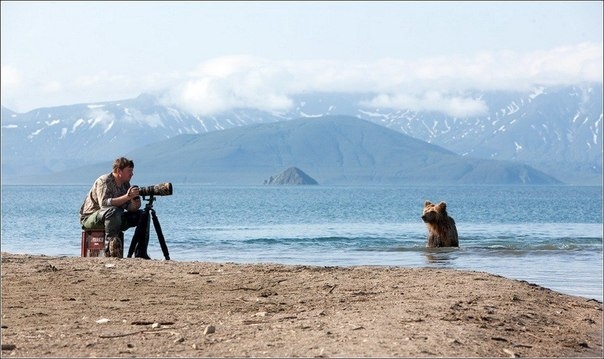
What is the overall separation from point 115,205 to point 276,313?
5186mm

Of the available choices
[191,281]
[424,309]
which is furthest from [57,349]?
[191,281]

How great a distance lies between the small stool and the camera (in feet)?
50.8

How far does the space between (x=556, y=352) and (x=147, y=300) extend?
13.5 ft

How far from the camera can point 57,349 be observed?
823 centimetres

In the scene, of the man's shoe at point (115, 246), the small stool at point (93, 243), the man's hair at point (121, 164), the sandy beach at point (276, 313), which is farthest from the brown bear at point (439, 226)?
the man's hair at point (121, 164)

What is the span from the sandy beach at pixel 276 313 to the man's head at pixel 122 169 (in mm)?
1143

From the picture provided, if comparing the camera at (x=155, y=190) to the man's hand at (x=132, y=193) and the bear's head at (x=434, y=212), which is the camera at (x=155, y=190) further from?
the bear's head at (x=434, y=212)

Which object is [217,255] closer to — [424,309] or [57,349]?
[424,309]

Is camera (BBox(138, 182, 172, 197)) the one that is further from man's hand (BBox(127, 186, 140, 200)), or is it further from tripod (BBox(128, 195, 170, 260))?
tripod (BBox(128, 195, 170, 260))

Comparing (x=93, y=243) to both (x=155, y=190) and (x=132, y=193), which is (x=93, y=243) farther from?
(x=155, y=190)

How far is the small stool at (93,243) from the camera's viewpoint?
15484mm

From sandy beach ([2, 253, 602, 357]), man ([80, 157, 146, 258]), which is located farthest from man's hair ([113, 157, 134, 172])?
sandy beach ([2, 253, 602, 357])

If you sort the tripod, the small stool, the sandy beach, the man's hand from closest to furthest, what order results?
the sandy beach < the man's hand < the tripod < the small stool

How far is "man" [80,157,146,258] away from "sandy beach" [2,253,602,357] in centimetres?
48
